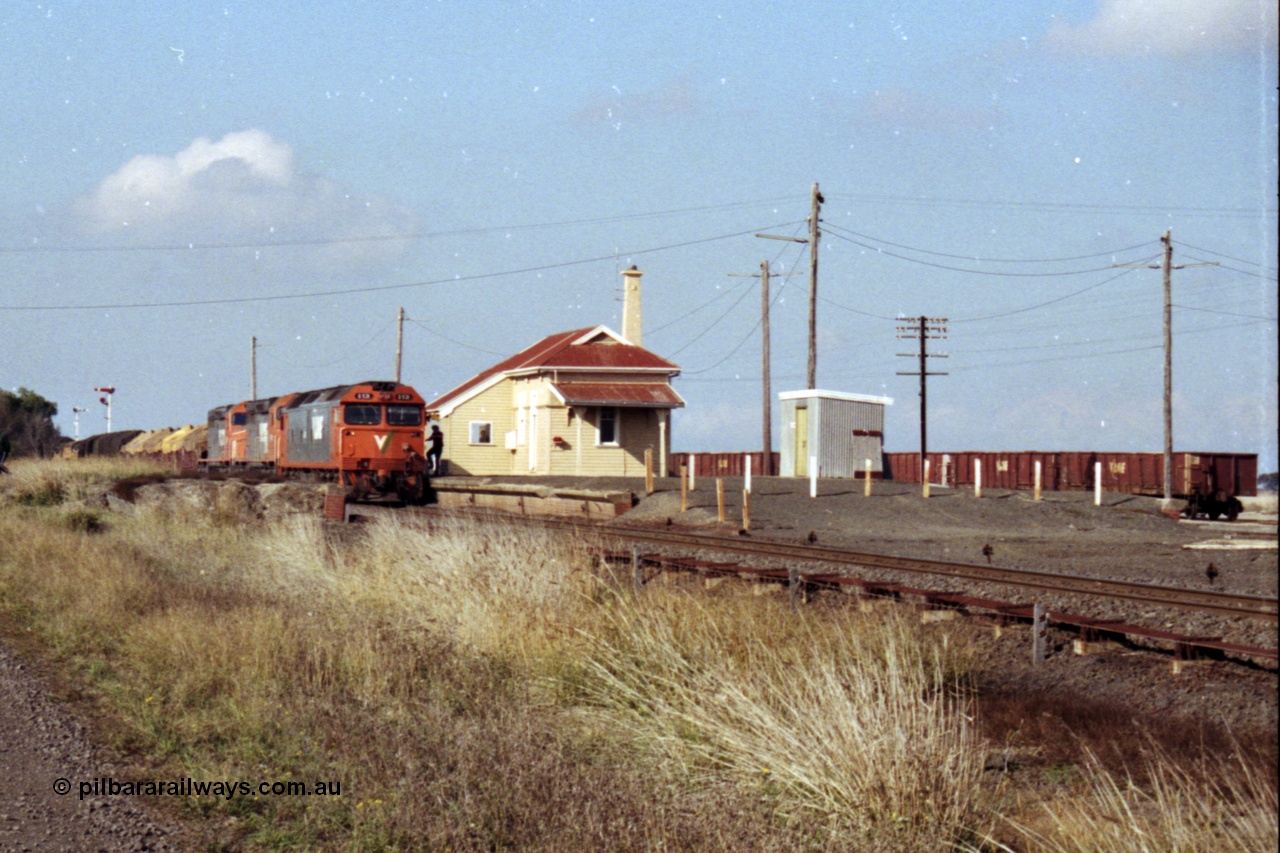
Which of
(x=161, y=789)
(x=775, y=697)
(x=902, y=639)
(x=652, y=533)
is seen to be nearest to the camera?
(x=161, y=789)

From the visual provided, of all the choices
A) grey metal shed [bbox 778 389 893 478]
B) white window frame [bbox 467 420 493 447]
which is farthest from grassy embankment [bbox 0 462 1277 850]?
white window frame [bbox 467 420 493 447]

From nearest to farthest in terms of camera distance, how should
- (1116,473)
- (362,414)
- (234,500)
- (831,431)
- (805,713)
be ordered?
(805,713) < (234,500) < (362,414) < (831,431) < (1116,473)

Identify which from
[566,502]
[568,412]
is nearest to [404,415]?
[566,502]

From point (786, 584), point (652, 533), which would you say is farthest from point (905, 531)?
point (786, 584)

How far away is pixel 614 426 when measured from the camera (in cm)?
3956

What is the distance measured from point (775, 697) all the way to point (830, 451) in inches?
1117

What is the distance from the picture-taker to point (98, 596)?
474 inches

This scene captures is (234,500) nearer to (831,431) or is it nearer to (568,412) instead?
(568,412)

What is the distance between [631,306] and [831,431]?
45.5 feet

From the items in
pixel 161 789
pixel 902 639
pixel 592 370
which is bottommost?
pixel 161 789

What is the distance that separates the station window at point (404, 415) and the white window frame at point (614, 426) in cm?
893

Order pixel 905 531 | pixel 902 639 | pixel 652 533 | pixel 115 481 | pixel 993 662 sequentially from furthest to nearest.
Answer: pixel 115 481, pixel 905 531, pixel 652 533, pixel 993 662, pixel 902 639

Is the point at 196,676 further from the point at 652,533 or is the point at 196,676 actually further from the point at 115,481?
the point at 115,481

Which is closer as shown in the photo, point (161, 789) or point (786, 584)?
point (161, 789)
